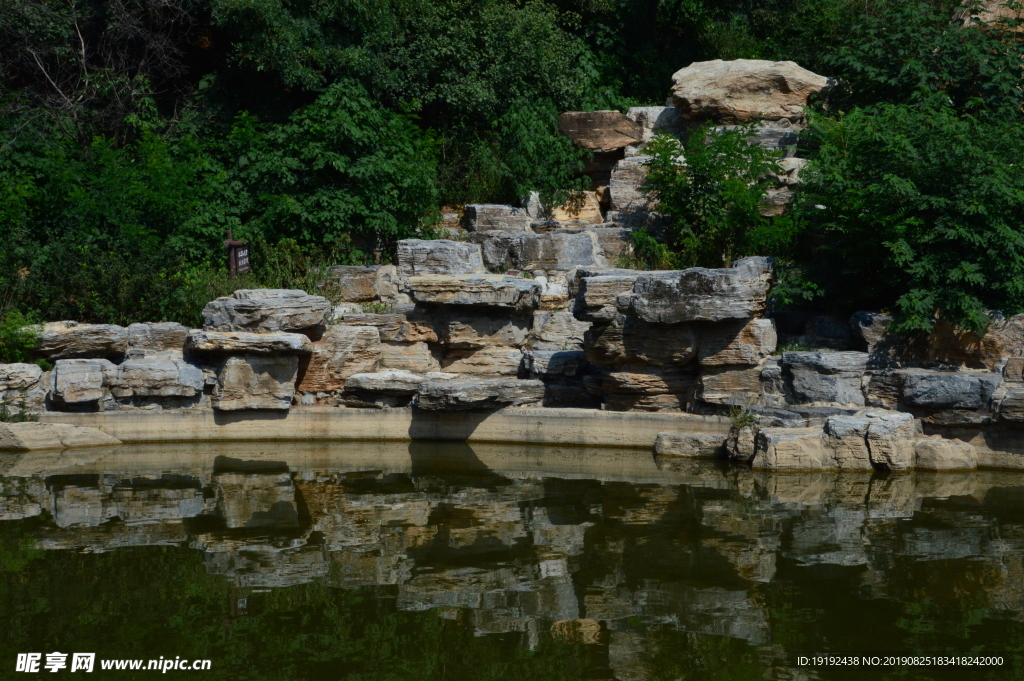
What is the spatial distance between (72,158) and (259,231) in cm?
308

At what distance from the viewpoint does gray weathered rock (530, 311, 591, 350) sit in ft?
43.8

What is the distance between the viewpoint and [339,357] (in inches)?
500

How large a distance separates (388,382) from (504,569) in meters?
4.91

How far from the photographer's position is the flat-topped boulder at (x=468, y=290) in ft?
42.4

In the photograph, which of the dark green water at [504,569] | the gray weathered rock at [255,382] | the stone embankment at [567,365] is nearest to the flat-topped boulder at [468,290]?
the stone embankment at [567,365]

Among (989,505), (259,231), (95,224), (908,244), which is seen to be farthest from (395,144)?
(989,505)

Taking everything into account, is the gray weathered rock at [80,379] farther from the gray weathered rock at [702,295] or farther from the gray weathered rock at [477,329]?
the gray weathered rock at [702,295]

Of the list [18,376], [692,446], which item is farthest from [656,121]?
[18,376]

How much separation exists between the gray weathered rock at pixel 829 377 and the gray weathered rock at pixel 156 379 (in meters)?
6.94

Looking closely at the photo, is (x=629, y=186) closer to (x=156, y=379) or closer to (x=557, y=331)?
(x=557, y=331)

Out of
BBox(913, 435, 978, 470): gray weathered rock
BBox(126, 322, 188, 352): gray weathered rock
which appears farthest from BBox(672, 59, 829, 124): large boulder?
BBox(126, 322, 188, 352): gray weathered rock

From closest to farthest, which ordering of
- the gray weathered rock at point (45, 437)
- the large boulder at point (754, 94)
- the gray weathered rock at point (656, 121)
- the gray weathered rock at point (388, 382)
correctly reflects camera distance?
the gray weathered rock at point (45, 437), the gray weathered rock at point (388, 382), the large boulder at point (754, 94), the gray weathered rock at point (656, 121)

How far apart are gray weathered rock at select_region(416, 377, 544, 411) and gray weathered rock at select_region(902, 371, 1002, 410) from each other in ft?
14.0

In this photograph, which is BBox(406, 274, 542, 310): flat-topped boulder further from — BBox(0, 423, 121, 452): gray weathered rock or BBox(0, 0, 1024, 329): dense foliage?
BBox(0, 423, 121, 452): gray weathered rock
